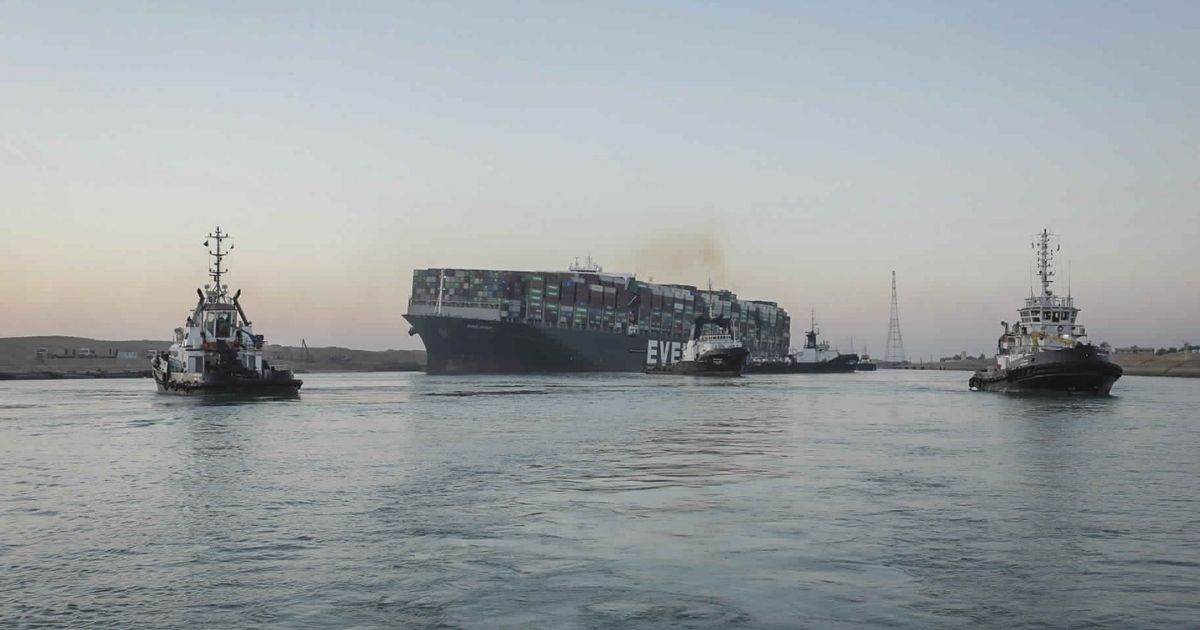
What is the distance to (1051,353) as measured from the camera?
60.2 meters

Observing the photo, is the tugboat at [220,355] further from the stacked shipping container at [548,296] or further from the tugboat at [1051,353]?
the stacked shipping container at [548,296]

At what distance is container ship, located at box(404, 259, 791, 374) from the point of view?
436 feet

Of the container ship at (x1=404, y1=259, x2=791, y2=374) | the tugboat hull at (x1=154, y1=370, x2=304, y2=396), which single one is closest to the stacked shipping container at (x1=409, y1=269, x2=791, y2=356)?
the container ship at (x1=404, y1=259, x2=791, y2=374)

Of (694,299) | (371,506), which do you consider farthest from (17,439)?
(694,299)

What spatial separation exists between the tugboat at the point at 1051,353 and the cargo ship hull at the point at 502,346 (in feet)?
256

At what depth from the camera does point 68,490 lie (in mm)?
20891

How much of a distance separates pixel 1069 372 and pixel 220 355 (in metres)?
55.0

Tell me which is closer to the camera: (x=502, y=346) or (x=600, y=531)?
(x=600, y=531)

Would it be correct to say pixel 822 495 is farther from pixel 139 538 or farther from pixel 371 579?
pixel 139 538

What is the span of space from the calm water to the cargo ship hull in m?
96.6

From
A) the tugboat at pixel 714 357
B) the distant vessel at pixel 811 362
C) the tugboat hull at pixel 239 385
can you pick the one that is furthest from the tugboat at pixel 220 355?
the distant vessel at pixel 811 362

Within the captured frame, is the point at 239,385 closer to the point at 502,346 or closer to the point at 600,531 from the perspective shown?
the point at 600,531

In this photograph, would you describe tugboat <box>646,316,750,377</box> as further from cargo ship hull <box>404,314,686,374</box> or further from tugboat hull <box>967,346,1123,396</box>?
tugboat hull <box>967,346,1123,396</box>

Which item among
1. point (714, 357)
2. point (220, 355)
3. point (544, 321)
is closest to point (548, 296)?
point (544, 321)
